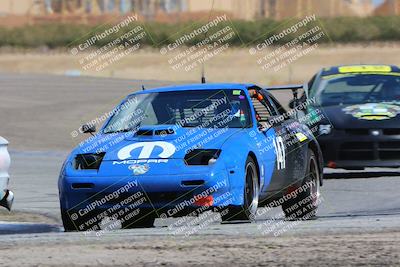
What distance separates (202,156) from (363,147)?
550 cm

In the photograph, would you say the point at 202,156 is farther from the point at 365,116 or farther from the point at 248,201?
the point at 365,116

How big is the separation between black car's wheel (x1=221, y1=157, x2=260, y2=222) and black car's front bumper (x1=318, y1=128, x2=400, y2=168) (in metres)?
4.86

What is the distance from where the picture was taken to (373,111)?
15.4 meters

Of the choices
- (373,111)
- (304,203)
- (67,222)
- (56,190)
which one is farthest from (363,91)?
(67,222)

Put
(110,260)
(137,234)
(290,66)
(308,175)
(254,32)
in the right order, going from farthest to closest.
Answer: (254,32), (290,66), (308,175), (137,234), (110,260)

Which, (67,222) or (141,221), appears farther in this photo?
(141,221)

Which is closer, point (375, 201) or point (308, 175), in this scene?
point (308, 175)

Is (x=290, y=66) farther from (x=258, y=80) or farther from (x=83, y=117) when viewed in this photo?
(x=83, y=117)

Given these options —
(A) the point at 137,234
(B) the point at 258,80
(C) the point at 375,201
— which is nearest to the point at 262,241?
(A) the point at 137,234

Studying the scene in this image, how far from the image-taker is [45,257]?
778cm

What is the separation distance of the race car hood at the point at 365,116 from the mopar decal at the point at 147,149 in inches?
213

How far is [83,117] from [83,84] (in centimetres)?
920

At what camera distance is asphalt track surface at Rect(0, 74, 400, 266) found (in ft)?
28.7

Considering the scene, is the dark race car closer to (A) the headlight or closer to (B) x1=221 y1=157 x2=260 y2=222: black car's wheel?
(A) the headlight
